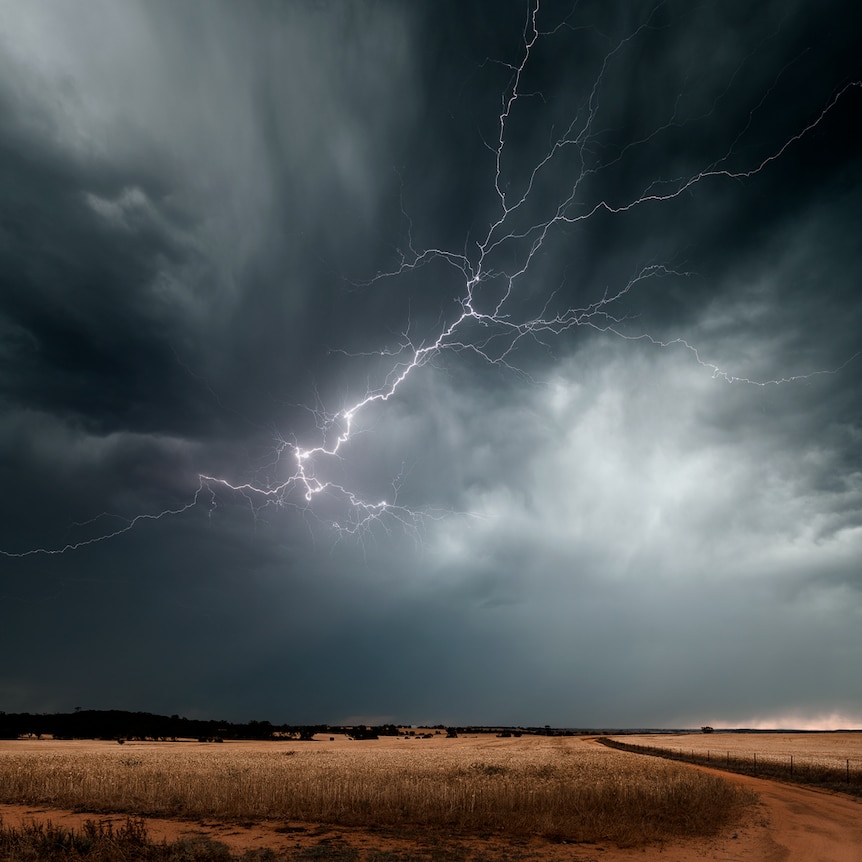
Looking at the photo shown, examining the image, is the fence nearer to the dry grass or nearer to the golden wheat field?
the golden wheat field

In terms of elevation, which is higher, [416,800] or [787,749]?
[787,749]

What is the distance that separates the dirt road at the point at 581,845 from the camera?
38.0 feet

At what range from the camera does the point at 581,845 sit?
12555mm

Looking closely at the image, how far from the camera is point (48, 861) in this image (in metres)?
9.49

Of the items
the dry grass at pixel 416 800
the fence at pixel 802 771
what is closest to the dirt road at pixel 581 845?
the dry grass at pixel 416 800

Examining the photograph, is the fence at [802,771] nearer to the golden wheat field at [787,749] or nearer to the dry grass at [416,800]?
the golden wheat field at [787,749]

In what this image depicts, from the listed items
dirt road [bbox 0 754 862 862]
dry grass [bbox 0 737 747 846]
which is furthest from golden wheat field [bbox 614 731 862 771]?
dirt road [bbox 0 754 862 862]

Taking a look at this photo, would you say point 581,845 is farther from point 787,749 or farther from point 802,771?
point 787,749

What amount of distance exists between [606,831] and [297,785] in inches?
373

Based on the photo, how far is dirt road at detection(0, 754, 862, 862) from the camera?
11586 millimetres

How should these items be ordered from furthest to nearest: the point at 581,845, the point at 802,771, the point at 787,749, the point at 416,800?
1. the point at 787,749
2. the point at 802,771
3. the point at 416,800
4. the point at 581,845

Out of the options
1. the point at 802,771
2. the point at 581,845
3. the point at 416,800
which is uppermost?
the point at 802,771

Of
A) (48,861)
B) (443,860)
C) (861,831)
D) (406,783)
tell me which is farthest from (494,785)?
(48,861)

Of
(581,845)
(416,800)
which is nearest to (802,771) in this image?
(581,845)
